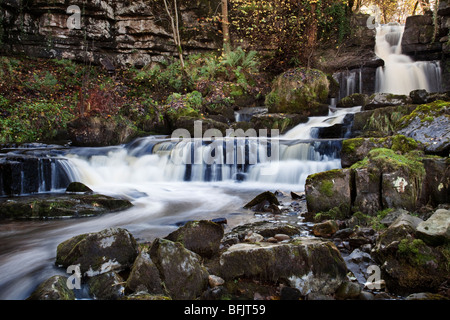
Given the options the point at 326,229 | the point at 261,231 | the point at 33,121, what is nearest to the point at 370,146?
the point at 326,229

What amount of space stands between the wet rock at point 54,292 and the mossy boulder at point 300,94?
1135 centimetres

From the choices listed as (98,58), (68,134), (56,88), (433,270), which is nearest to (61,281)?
(433,270)

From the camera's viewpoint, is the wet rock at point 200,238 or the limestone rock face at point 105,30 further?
the limestone rock face at point 105,30

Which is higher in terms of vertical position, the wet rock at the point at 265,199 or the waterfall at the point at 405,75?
the waterfall at the point at 405,75

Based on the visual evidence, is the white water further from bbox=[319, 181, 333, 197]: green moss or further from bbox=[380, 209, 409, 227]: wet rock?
bbox=[380, 209, 409, 227]: wet rock

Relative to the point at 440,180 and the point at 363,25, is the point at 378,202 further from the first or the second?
the point at 363,25

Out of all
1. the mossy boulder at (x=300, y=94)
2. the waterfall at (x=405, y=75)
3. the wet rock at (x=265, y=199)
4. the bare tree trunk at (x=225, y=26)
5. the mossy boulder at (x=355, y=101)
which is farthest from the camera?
the bare tree trunk at (x=225, y=26)

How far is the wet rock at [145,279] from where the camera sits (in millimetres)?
2402

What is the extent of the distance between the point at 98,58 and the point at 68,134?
6.90 meters

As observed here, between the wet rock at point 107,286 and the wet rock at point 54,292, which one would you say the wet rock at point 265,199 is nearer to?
the wet rock at point 107,286

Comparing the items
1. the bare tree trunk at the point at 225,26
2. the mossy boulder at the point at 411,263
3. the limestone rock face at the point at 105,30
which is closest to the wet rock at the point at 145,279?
the mossy boulder at the point at 411,263

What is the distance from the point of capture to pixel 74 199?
5445 mm

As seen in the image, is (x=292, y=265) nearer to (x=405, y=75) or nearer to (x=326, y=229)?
(x=326, y=229)

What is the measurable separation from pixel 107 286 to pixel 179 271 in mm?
629
